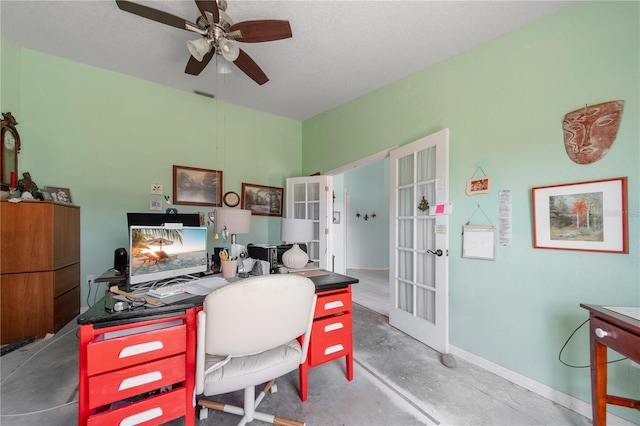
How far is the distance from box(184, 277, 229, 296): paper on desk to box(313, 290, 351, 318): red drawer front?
65 cm

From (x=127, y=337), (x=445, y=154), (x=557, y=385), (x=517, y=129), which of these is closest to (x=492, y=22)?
(x=517, y=129)

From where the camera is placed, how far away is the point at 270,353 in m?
1.27

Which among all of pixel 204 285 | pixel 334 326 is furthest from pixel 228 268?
pixel 334 326

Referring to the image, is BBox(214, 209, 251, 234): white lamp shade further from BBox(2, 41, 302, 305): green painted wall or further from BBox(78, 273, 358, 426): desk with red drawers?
BBox(2, 41, 302, 305): green painted wall

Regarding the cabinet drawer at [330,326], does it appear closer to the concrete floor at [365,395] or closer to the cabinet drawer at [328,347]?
the cabinet drawer at [328,347]

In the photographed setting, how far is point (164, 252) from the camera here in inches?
59.6

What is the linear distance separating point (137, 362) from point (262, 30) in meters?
2.15

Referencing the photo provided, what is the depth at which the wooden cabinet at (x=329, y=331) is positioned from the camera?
5.14 ft

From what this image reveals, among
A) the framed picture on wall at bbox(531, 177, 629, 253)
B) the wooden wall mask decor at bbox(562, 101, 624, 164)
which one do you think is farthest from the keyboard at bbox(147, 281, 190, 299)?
the wooden wall mask decor at bbox(562, 101, 624, 164)

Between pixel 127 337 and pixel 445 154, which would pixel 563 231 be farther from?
pixel 127 337

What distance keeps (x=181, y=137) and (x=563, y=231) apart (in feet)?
13.7

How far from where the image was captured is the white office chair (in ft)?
3.26

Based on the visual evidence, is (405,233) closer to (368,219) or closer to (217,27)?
(217,27)

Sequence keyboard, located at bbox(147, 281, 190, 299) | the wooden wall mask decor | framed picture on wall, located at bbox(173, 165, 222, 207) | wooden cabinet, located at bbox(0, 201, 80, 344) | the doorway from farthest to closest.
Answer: the doorway → framed picture on wall, located at bbox(173, 165, 222, 207) → wooden cabinet, located at bbox(0, 201, 80, 344) → the wooden wall mask decor → keyboard, located at bbox(147, 281, 190, 299)
